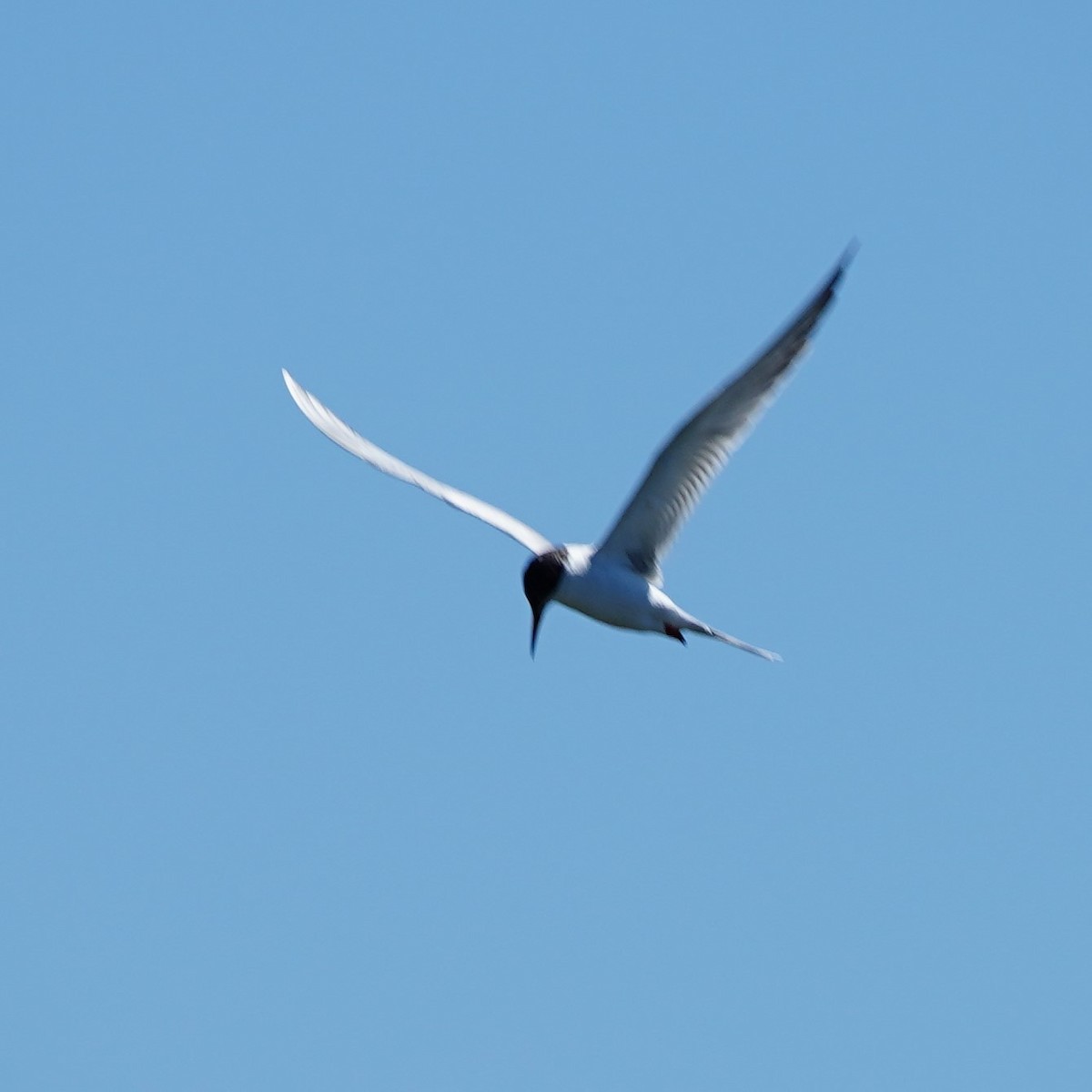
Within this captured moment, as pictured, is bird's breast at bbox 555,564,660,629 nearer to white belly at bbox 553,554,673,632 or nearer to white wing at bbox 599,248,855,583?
white belly at bbox 553,554,673,632

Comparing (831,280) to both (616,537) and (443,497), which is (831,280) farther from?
(443,497)

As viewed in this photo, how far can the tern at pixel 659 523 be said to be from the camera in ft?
43.2

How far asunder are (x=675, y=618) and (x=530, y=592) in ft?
3.48

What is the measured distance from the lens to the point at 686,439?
13.7 m

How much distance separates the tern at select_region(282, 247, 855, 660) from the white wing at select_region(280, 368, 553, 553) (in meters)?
0.02

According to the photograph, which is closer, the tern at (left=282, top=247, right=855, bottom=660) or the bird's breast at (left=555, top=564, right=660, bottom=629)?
the tern at (left=282, top=247, right=855, bottom=660)

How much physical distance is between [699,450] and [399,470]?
2.86m

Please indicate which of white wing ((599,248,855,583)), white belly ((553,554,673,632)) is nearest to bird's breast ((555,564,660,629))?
white belly ((553,554,673,632))

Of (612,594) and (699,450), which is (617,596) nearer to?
(612,594)

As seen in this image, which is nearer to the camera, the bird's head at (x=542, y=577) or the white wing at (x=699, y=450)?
the white wing at (x=699, y=450)

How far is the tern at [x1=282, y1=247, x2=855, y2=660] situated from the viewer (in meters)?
13.2

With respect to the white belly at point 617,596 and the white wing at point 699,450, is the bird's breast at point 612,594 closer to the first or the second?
Result: the white belly at point 617,596

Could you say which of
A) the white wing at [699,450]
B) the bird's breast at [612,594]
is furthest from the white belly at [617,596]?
the white wing at [699,450]

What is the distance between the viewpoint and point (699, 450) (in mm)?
13805
